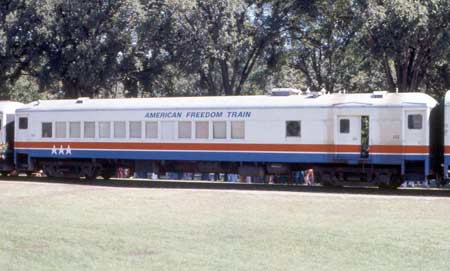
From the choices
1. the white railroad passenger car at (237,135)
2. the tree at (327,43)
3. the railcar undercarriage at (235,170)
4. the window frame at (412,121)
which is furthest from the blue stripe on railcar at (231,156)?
the tree at (327,43)

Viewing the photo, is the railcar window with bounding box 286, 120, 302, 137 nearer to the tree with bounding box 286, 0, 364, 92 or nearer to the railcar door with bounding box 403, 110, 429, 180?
the railcar door with bounding box 403, 110, 429, 180

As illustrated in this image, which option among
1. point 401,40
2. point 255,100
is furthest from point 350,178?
point 401,40

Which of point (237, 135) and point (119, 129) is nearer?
point (237, 135)

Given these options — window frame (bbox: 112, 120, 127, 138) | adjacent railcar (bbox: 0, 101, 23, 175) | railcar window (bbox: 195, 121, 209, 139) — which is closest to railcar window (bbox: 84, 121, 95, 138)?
window frame (bbox: 112, 120, 127, 138)

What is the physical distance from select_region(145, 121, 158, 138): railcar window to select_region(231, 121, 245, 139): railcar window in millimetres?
3179

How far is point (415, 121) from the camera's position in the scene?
24141mm

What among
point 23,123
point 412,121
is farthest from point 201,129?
point 23,123

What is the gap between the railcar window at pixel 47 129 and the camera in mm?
30000

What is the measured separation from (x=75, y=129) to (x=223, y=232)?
16287mm

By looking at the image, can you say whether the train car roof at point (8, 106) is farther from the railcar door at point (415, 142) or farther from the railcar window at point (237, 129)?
the railcar door at point (415, 142)

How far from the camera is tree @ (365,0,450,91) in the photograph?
32906 millimetres

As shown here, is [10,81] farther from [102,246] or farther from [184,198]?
[102,246]

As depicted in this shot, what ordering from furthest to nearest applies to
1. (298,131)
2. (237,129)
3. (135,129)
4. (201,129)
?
(135,129) → (201,129) → (237,129) → (298,131)

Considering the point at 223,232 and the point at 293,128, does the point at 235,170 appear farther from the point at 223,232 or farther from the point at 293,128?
the point at 223,232
